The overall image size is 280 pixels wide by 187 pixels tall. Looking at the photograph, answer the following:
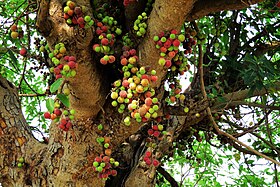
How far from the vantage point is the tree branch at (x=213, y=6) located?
5.81 ft

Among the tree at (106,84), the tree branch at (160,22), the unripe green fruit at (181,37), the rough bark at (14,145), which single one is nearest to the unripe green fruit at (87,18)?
the tree at (106,84)

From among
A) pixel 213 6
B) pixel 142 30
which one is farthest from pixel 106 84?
pixel 213 6

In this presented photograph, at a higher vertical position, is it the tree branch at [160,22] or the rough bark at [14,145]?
the tree branch at [160,22]

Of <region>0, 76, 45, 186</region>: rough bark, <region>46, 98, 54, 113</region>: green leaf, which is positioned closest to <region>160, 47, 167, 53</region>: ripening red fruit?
<region>46, 98, 54, 113</region>: green leaf

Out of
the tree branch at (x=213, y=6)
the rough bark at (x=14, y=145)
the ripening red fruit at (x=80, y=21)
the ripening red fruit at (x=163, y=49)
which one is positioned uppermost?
the tree branch at (x=213, y=6)

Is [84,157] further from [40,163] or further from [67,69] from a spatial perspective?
[67,69]

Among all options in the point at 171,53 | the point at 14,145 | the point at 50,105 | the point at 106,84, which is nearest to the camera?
the point at 50,105

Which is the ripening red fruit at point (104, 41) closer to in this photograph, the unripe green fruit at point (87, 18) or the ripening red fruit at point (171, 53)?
the unripe green fruit at point (87, 18)

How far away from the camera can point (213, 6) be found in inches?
71.6

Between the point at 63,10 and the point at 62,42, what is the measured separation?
15 cm

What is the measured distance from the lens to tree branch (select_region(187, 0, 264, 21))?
1.77 metres

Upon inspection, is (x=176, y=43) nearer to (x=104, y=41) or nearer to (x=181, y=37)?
(x=181, y=37)

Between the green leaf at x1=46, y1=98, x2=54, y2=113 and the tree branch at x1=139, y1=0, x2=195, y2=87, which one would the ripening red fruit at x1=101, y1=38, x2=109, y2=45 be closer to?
the tree branch at x1=139, y1=0, x2=195, y2=87

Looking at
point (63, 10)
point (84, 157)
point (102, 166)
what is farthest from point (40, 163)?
point (63, 10)
